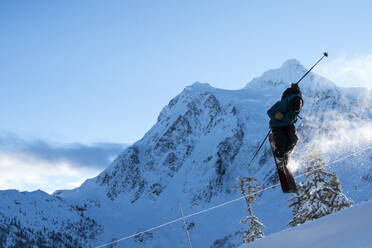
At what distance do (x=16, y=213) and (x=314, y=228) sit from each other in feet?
564

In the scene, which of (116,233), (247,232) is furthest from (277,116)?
(116,233)

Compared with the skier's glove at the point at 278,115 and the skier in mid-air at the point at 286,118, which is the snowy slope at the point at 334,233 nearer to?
the skier in mid-air at the point at 286,118

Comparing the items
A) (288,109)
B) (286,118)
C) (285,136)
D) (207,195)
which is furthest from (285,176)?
(207,195)

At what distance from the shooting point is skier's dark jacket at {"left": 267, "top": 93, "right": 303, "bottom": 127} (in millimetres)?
5781

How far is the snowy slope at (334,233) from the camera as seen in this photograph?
3443mm

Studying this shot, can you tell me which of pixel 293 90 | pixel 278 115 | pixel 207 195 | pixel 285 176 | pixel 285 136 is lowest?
pixel 285 176

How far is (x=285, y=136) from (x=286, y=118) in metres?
0.44

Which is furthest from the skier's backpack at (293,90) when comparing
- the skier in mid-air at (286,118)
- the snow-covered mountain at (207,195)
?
the snow-covered mountain at (207,195)

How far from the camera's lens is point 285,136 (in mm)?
6184

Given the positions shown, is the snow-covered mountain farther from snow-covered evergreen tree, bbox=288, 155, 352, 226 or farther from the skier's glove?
the skier's glove

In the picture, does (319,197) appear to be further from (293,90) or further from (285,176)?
(293,90)

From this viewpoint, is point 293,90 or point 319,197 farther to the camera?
point 319,197

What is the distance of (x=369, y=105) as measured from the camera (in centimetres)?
15975

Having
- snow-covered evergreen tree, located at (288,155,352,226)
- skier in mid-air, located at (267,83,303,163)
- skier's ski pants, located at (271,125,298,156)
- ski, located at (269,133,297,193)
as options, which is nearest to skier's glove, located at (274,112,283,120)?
skier in mid-air, located at (267,83,303,163)
